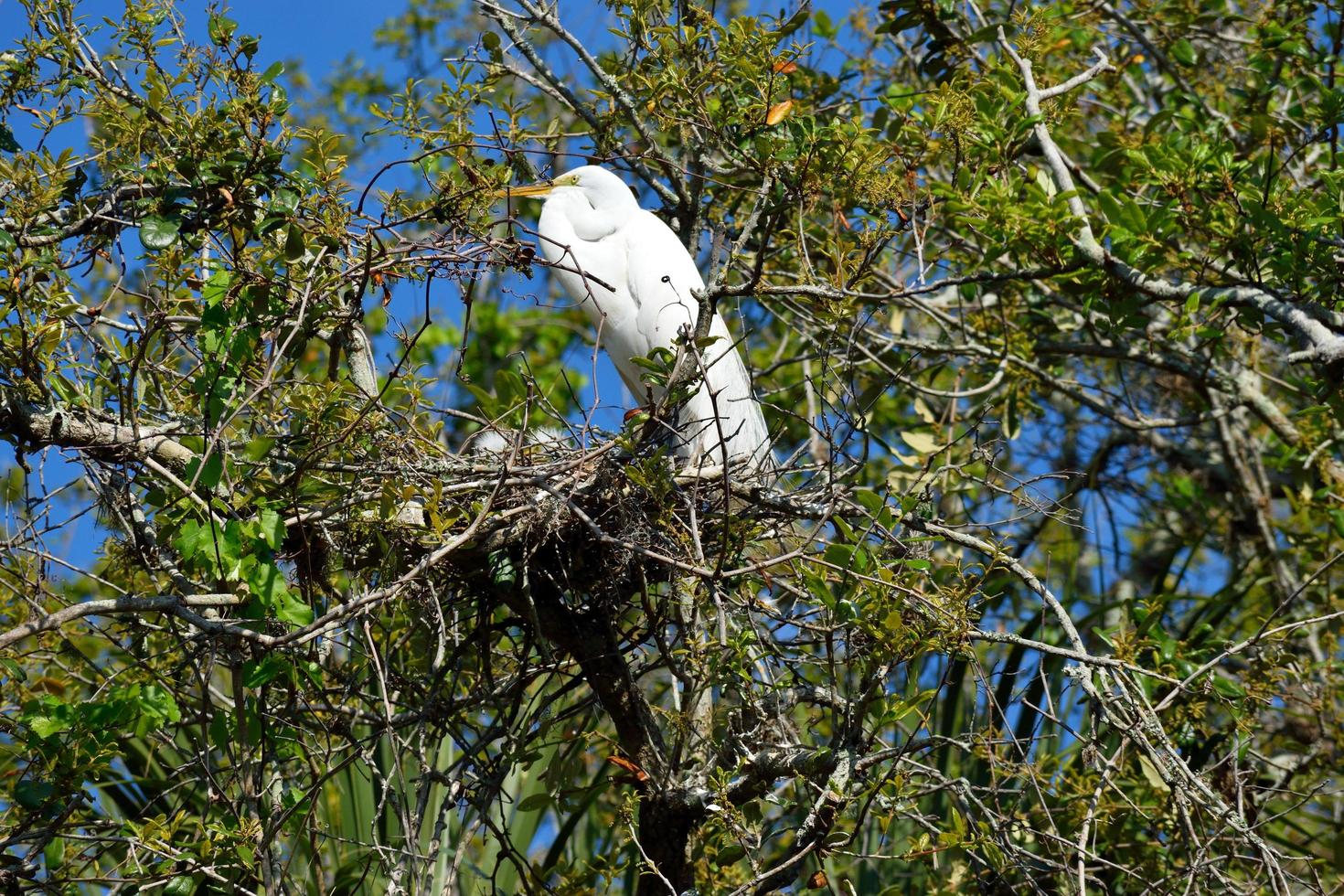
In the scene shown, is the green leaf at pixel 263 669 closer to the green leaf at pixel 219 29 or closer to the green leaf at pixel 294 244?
the green leaf at pixel 294 244

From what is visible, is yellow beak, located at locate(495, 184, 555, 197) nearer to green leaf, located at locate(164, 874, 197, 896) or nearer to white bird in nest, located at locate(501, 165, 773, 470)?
white bird in nest, located at locate(501, 165, 773, 470)

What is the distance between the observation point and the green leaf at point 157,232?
2236 millimetres

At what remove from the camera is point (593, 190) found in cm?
369

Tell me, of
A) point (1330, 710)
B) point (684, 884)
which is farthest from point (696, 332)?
point (1330, 710)

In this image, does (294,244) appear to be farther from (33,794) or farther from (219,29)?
(33,794)

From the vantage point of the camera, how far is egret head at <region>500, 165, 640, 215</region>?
3.67m

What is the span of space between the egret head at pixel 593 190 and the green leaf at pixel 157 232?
4.81 feet

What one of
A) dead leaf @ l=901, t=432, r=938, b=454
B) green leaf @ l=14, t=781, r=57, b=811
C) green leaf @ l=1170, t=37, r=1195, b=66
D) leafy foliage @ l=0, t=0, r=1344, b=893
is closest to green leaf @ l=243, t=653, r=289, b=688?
leafy foliage @ l=0, t=0, r=1344, b=893

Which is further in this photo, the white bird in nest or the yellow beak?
the yellow beak

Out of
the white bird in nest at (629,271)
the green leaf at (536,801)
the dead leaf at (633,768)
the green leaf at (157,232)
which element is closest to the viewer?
the green leaf at (157,232)

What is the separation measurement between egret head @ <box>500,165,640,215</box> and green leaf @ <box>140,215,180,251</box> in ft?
4.81

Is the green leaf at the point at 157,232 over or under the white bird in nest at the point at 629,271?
under

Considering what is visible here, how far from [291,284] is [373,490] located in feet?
1.27

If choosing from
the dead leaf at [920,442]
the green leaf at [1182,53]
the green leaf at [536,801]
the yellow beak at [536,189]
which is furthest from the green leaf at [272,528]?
the green leaf at [1182,53]
